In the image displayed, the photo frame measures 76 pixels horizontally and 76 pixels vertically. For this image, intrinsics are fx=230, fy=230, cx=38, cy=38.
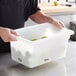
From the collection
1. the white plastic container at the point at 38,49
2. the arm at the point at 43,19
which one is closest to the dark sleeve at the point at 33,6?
the arm at the point at 43,19

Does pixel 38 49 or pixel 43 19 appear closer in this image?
pixel 38 49

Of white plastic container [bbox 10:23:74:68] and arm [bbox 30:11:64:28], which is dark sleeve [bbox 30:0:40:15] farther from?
white plastic container [bbox 10:23:74:68]

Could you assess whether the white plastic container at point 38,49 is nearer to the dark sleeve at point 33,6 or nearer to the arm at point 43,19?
the arm at point 43,19

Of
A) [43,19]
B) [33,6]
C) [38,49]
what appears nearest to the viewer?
[38,49]

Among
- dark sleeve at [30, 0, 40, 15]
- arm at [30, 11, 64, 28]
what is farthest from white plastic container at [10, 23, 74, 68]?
dark sleeve at [30, 0, 40, 15]

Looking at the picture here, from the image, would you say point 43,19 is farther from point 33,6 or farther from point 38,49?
point 38,49

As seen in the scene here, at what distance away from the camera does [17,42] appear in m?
Result: 1.05

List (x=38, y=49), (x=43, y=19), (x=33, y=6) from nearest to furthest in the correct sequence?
1. (x=38, y=49)
2. (x=43, y=19)
3. (x=33, y=6)

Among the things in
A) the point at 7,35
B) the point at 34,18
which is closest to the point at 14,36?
the point at 7,35

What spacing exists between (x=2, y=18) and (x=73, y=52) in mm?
478

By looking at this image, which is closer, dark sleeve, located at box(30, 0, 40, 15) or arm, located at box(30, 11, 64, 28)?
arm, located at box(30, 11, 64, 28)

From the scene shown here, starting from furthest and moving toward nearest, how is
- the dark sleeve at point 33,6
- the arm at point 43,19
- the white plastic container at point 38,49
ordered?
the dark sleeve at point 33,6, the arm at point 43,19, the white plastic container at point 38,49

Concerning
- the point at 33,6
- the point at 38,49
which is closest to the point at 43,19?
the point at 33,6

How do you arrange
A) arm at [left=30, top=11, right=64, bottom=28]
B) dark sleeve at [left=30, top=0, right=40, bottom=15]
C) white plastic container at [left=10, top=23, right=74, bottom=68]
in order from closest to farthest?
white plastic container at [left=10, top=23, right=74, bottom=68] < arm at [left=30, top=11, right=64, bottom=28] < dark sleeve at [left=30, top=0, right=40, bottom=15]
